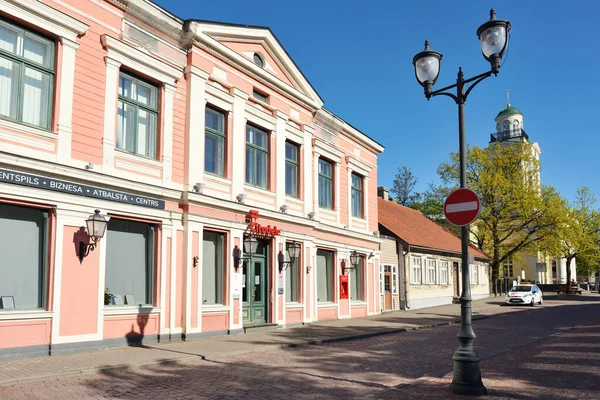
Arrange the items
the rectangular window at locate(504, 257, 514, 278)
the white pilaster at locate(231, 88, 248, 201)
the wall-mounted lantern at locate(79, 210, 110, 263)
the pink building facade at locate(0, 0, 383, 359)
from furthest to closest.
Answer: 1. the rectangular window at locate(504, 257, 514, 278)
2. the white pilaster at locate(231, 88, 248, 201)
3. the wall-mounted lantern at locate(79, 210, 110, 263)
4. the pink building facade at locate(0, 0, 383, 359)

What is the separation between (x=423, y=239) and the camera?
1275 inches

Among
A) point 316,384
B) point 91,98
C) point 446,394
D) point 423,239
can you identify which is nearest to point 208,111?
point 91,98

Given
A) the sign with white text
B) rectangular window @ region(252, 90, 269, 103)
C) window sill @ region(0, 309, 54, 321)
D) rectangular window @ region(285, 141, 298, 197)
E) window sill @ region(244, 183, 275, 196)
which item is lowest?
window sill @ region(0, 309, 54, 321)

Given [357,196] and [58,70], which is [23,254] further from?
[357,196]

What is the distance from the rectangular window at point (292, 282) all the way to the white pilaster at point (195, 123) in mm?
5688

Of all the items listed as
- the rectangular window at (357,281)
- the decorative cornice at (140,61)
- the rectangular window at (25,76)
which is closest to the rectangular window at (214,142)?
the decorative cornice at (140,61)

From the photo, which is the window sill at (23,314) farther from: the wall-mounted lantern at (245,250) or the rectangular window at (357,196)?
the rectangular window at (357,196)

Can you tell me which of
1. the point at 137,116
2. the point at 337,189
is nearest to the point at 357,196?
the point at 337,189

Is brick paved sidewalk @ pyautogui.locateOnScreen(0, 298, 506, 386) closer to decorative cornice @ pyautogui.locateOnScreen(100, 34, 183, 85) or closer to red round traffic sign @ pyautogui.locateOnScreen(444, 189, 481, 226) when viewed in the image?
red round traffic sign @ pyautogui.locateOnScreen(444, 189, 481, 226)

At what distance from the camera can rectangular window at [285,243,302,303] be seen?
19.4 m

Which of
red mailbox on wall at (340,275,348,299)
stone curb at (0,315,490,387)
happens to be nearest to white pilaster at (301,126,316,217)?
red mailbox on wall at (340,275,348,299)

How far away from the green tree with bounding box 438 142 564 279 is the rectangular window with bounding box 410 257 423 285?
12740 mm

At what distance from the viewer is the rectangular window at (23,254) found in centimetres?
1092

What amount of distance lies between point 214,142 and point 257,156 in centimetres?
213
